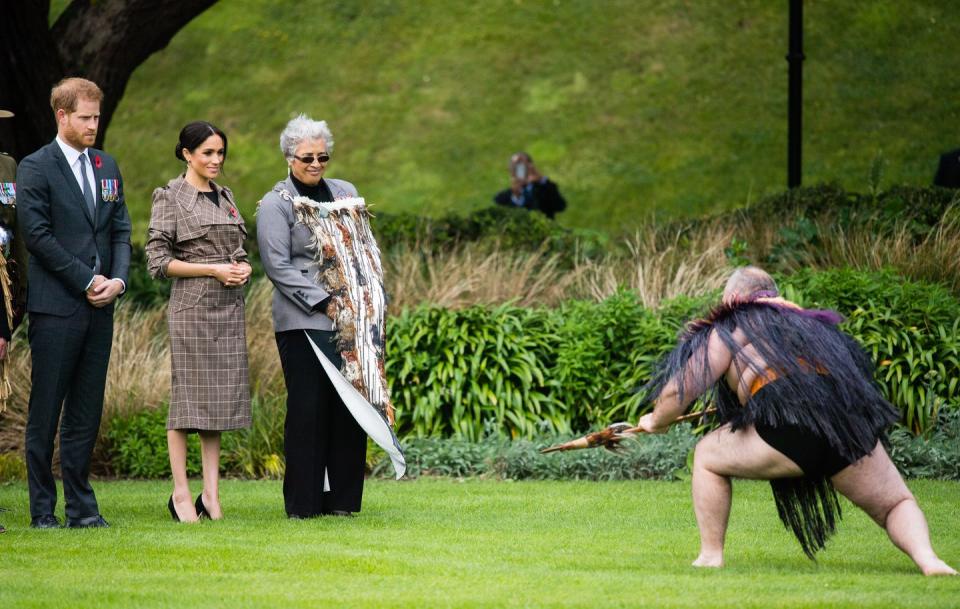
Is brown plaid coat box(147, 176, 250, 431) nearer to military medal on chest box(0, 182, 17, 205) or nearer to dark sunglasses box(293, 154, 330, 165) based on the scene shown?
dark sunglasses box(293, 154, 330, 165)

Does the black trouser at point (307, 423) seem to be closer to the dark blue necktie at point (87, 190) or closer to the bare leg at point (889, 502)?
the dark blue necktie at point (87, 190)

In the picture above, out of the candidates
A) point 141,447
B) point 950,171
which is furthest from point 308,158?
point 950,171

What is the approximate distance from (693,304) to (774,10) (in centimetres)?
2006

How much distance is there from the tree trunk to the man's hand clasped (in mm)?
4536

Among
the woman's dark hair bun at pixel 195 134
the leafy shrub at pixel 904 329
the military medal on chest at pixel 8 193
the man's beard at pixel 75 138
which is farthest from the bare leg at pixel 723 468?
the leafy shrub at pixel 904 329

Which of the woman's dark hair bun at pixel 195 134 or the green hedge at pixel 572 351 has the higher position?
the woman's dark hair bun at pixel 195 134

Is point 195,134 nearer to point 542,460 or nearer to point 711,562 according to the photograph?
point 542,460

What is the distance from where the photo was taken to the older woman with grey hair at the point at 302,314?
7160 millimetres

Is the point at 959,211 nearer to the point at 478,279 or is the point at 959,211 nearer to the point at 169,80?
the point at 478,279

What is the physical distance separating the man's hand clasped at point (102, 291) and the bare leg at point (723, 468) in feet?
10.2

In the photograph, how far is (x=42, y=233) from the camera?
6.64 metres

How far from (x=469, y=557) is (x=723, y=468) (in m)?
1.24

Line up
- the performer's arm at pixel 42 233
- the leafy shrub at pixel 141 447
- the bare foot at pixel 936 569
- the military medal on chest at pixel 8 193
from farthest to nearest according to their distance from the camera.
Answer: the leafy shrub at pixel 141 447 < the military medal on chest at pixel 8 193 < the performer's arm at pixel 42 233 < the bare foot at pixel 936 569

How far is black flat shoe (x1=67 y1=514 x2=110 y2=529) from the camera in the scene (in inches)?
269
